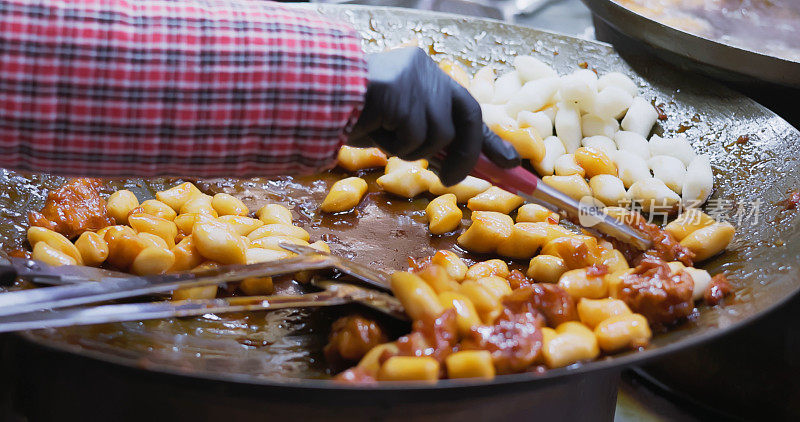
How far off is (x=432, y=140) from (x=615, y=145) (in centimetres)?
73

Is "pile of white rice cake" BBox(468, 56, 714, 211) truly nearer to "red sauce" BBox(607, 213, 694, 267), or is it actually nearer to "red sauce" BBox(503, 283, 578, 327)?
"red sauce" BBox(607, 213, 694, 267)

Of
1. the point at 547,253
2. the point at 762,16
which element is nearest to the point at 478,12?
the point at 762,16

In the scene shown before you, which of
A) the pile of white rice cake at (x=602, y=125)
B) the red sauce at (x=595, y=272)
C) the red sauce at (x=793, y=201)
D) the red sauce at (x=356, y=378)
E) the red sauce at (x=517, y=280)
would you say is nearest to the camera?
the red sauce at (x=356, y=378)

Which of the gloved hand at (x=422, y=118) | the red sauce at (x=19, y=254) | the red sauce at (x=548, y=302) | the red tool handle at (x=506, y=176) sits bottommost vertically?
the red sauce at (x=19, y=254)

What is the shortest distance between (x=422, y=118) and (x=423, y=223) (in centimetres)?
45

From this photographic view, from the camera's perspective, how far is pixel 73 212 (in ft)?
4.14

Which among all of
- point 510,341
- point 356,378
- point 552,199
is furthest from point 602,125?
point 356,378

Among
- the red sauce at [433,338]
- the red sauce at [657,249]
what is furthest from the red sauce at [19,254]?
the red sauce at [657,249]

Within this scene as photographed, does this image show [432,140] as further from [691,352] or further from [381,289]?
[691,352]

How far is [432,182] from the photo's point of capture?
146cm

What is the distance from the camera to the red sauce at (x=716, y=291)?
110 centimetres

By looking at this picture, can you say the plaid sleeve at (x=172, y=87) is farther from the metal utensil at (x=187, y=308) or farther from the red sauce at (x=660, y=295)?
the red sauce at (x=660, y=295)

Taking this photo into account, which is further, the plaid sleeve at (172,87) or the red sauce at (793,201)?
the red sauce at (793,201)

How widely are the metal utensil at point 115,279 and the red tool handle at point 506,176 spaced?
0.69 feet
